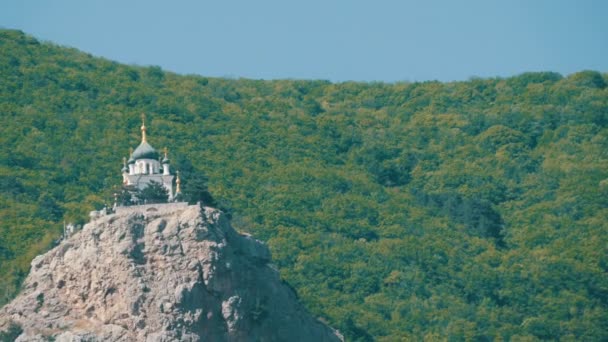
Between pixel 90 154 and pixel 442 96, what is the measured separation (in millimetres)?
38139

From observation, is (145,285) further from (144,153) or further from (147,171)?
(144,153)

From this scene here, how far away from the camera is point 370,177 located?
13288 centimetres

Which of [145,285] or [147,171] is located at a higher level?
[147,171]

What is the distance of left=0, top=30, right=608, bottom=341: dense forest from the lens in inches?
4387

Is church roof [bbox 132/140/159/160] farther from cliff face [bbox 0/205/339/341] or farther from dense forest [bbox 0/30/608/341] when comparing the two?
cliff face [bbox 0/205/339/341]

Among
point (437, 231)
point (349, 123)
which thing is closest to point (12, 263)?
point (437, 231)

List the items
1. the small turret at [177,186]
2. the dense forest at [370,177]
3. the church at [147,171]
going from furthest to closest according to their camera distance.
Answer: the dense forest at [370,177] → the church at [147,171] → the small turret at [177,186]

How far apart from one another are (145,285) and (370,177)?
47.6 m

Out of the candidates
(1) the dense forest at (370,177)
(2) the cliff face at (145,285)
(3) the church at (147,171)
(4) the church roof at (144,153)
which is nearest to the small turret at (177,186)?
(3) the church at (147,171)

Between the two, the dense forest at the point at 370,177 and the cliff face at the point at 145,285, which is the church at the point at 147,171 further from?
the cliff face at the point at 145,285

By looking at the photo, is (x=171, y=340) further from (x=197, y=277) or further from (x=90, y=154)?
(x=90, y=154)

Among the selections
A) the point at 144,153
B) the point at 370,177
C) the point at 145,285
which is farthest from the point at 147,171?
the point at 370,177

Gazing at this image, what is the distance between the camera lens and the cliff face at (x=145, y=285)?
85.9 metres

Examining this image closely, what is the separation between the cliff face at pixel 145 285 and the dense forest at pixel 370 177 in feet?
22.6
